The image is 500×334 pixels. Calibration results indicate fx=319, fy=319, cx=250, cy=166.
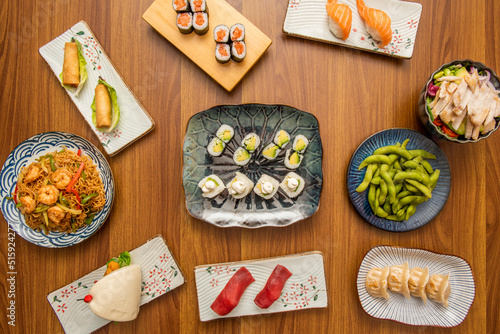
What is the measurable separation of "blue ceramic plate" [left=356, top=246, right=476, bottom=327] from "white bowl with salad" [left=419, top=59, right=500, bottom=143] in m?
0.82

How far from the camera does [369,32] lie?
7.00 ft

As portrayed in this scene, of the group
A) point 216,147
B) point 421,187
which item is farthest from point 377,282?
point 216,147

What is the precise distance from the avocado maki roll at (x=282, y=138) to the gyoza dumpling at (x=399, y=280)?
1.10 metres

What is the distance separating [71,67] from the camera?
2.09 meters

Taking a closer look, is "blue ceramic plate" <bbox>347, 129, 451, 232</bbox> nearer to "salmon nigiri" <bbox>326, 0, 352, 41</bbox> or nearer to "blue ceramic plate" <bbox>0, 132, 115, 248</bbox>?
"salmon nigiri" <bbox>326, 0, 352, 41</bbox>

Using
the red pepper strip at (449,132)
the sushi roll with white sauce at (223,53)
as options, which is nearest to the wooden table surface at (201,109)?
the sushi roll with white sauce at (223,53)

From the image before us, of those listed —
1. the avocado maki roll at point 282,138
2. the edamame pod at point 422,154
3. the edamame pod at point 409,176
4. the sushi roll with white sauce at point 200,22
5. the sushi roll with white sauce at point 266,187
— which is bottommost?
the sushi roll with white sauce at point 266,187

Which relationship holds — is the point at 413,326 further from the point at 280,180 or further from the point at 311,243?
the point at 280,180

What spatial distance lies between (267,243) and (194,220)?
525mm

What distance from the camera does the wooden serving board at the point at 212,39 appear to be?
2096 mm

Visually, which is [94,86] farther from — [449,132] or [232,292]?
[449,132]

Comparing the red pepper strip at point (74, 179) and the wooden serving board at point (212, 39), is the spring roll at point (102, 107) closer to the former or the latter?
the red pepper strip at point (74, 179)

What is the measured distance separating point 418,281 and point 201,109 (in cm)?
183

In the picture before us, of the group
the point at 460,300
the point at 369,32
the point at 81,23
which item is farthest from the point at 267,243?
the point at 81,23
